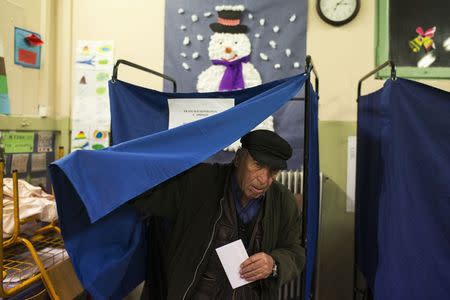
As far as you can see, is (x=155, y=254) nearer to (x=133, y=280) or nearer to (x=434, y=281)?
(x=133, y=280)

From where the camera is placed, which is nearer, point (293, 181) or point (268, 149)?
point (268, 149)

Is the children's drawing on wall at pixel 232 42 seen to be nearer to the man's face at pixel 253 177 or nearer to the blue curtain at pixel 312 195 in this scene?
the blue curtain at pixel 312 195

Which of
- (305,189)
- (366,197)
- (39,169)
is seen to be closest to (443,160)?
(366,197)

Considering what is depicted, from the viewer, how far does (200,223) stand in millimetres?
1394

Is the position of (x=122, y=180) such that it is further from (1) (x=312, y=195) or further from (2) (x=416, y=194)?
(2) (x=416, y=194)

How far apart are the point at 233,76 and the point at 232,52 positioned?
0.55 ft

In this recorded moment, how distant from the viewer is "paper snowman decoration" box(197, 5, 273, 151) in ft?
8.04

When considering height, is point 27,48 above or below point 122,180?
above

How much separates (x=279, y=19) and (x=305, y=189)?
57.3 inches

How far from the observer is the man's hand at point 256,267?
1.31 m

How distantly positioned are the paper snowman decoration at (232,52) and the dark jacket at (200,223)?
107cm

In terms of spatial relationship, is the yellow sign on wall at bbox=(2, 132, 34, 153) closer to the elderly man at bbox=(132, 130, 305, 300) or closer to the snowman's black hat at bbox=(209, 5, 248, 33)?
the elderly man at bbox=(132, 130, 305, 300)

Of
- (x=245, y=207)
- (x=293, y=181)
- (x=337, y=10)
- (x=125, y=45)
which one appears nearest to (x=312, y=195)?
(x=245, y=207)

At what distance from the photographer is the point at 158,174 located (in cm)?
111
